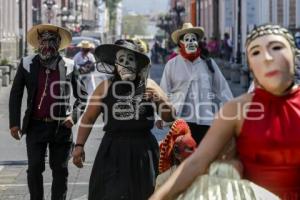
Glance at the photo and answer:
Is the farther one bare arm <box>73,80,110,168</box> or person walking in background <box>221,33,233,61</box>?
person walking in background <box>221,33,233,61</box>

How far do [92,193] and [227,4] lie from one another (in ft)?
140

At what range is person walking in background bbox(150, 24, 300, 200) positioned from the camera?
3578mm

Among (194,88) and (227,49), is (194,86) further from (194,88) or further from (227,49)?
(227,49)

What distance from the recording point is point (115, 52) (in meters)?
6.21

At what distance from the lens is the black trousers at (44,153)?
24.7 feet

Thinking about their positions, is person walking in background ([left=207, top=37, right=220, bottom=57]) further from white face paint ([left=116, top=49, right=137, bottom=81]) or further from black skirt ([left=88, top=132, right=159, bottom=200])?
black skirt ([left=88, top=132, right=159, bottom=200])

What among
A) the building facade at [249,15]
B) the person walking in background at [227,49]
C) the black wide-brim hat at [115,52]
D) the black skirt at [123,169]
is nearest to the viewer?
the black skirt at [123,169]

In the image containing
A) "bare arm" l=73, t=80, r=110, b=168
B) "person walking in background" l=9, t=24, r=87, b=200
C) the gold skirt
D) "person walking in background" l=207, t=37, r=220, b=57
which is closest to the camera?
the gold skirt

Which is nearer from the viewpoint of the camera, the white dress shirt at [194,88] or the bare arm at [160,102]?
the bare arm at [160,102]

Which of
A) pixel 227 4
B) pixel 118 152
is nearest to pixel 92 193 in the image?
pixel 118 152

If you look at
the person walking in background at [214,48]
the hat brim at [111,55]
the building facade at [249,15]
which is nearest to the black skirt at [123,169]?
the hat brim at [111,55]

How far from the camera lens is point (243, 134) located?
364 cm

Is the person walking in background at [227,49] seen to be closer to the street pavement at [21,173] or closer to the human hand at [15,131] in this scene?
the street pavement at [21,173]

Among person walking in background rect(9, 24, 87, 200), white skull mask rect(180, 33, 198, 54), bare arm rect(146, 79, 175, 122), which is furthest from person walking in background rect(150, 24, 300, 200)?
white skull mask rect(180, 33, 198, 54)
